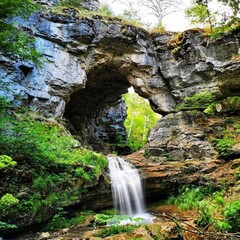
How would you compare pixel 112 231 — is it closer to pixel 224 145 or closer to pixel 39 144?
pixel 39 144

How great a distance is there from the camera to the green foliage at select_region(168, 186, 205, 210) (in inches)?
375

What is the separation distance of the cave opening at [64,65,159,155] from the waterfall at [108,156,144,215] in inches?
220

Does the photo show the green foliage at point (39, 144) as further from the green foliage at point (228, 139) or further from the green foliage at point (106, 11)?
the green foliage at point (106, 11)

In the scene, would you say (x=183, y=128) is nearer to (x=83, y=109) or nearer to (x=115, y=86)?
(x=115, y=86)

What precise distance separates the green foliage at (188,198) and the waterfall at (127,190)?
4.83 feet

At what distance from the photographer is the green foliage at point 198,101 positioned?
13.1 metres

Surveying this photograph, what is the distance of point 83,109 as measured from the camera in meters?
19.4

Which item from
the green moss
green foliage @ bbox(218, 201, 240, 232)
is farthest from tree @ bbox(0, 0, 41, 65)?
the green moss

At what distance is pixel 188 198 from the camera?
9.98 m

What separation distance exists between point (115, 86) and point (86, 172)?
10360 mm

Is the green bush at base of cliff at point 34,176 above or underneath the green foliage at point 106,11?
underneath

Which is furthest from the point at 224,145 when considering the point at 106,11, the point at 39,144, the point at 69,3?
the point at 69,3

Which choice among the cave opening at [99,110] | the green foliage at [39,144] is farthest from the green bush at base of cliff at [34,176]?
the cave opening at [99,110]

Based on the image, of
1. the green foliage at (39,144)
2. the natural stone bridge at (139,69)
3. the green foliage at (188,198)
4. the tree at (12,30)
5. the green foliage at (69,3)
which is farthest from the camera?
the green foliage at (69,3)
